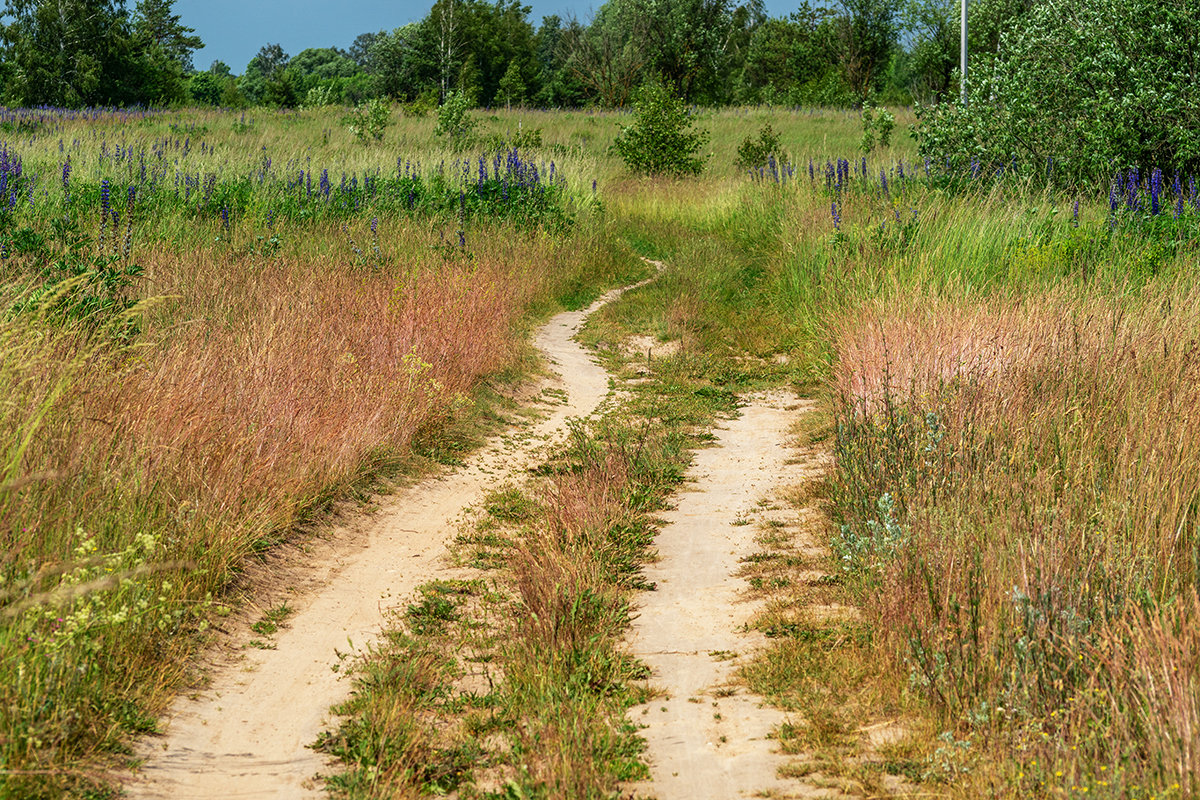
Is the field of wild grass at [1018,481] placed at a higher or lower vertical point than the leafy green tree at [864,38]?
lower

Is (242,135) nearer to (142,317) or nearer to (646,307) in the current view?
(646,307)

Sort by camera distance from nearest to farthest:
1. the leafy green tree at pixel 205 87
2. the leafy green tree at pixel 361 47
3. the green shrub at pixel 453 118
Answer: the green shrub at pixel 453 118 < the leafy green tree at pixel 205 87 < the leafy green tree at pixel 361 47

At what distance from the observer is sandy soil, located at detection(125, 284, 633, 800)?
3432 millimetres

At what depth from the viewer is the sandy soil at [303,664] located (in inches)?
135

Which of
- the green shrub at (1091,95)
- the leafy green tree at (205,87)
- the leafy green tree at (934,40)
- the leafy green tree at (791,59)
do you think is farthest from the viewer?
the leafy green tree at (205,87)

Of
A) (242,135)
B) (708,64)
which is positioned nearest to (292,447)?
(242,135)

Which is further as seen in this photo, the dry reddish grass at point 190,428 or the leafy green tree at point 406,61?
the leafy green tree at point 406,61

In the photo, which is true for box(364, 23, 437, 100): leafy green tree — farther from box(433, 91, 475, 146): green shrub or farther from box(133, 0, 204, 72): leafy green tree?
box(433, 91, 475, 146): green shrub

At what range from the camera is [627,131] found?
2375 centimetres

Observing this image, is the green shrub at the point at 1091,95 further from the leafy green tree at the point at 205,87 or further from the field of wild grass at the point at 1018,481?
the leafy green tree at the point at 205,87

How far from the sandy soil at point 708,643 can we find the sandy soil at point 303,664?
123 centimetres

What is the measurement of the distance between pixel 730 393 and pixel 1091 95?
6.08 meters

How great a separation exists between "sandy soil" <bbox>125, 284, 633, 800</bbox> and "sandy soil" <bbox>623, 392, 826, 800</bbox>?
123cm

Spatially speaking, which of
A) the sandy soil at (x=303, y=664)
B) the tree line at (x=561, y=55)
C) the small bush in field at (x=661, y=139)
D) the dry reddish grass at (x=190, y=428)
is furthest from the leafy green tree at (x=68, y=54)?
the sandy soil at (x=303, y=664)
